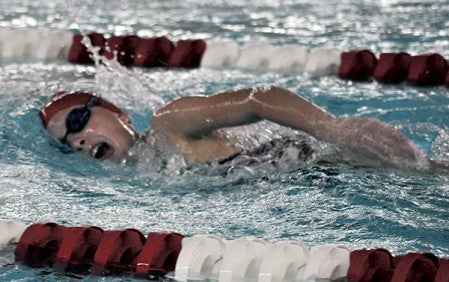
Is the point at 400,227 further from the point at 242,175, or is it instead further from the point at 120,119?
the point at 120,119

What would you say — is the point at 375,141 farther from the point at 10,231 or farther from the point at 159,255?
the point at 10,231

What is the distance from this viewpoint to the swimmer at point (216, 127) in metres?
3.33

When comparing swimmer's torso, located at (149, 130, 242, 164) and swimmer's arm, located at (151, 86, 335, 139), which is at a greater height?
swimmer's arm, located at (151, 86, 335, 139)

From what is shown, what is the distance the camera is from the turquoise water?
128 inches

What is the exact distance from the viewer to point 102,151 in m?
3.85

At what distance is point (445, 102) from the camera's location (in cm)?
489

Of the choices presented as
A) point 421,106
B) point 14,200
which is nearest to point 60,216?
point 14,200

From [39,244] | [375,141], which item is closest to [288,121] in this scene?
[375,141]

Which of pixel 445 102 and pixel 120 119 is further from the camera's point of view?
pixel 445 102

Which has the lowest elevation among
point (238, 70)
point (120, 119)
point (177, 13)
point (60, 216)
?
point (60, 216)

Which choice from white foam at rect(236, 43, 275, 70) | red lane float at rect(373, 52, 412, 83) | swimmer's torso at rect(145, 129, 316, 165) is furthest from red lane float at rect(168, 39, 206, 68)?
swimmer's torso at rect(145, 129, 316, 165)

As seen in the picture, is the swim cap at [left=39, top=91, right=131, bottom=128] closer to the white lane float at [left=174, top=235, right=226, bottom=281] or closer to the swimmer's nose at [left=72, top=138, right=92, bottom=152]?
the swimmer's nose at [left=72, top=138, right=92, bottom=152]

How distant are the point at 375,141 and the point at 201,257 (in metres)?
0.84

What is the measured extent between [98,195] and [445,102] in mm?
2023
